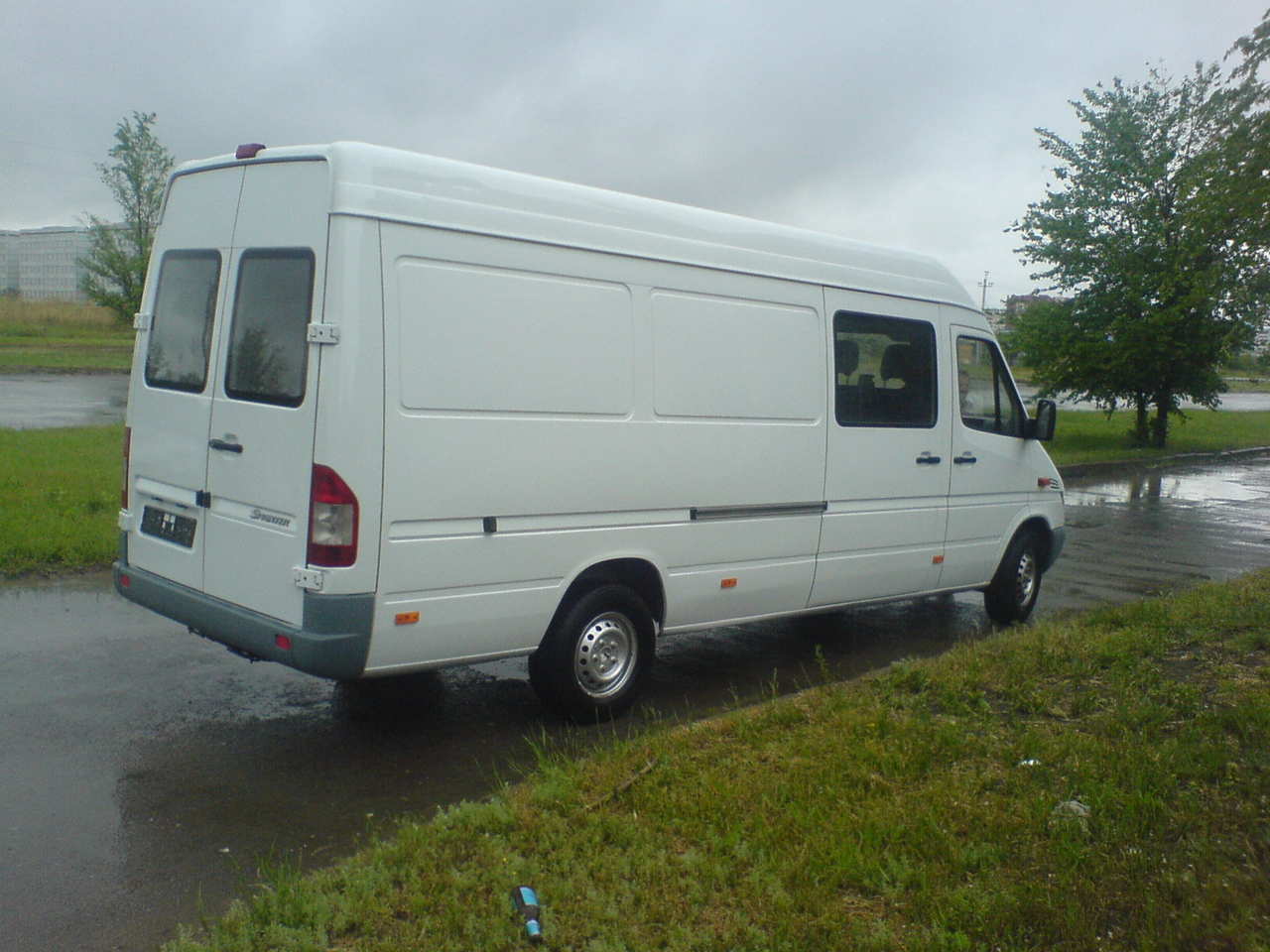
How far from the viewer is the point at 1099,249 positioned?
24172 mm

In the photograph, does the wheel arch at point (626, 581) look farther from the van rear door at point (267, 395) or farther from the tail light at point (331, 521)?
the van rear door at point (267, 395)

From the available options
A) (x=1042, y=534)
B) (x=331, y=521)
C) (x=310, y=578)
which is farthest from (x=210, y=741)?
(x=1042, y=534)

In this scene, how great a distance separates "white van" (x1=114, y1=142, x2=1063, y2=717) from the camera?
488 centimetres

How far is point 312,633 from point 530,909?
1702 mm

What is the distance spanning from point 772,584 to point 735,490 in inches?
27.4

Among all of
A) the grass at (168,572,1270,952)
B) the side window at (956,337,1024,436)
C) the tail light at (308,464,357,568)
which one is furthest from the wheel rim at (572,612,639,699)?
the side window at (956,337,1024,436)

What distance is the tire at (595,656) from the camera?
18.8 ft

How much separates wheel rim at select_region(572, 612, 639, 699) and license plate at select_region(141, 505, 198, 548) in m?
1.89

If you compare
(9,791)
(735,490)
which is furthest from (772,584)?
(9,791)

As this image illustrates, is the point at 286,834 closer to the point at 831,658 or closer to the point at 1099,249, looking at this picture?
the point at 831,658

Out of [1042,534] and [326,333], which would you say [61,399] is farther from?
[326,333]

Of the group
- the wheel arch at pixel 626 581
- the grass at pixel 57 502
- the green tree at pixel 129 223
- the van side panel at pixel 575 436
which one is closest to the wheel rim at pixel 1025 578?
the van side panel at pixel 575 436

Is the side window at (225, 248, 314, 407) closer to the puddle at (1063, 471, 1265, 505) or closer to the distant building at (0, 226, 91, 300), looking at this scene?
the puddle at (1063, 471, 1265, 505)

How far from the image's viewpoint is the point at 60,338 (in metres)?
41.1
